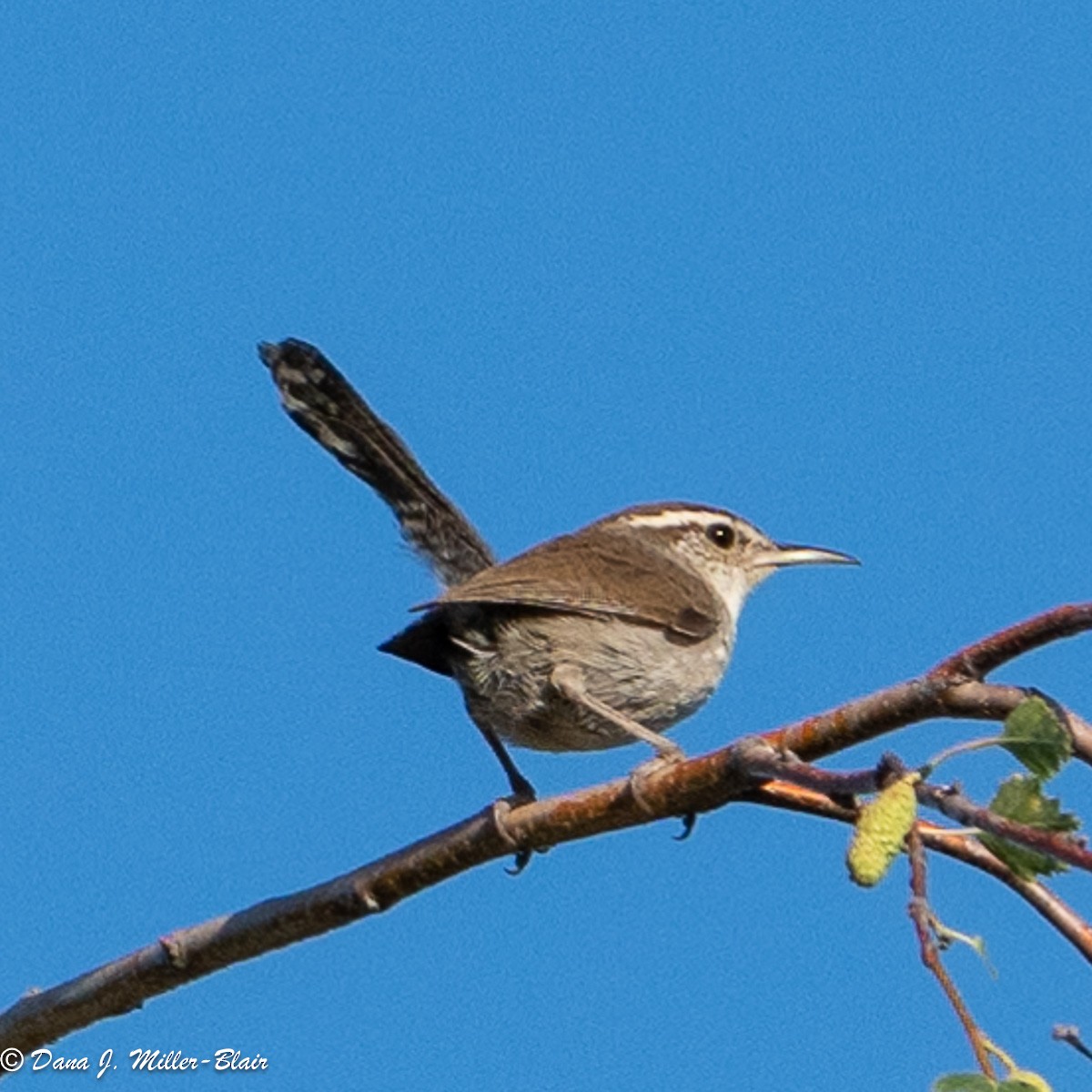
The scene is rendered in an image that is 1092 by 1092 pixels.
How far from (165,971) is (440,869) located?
49 cm

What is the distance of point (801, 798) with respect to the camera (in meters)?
2.80

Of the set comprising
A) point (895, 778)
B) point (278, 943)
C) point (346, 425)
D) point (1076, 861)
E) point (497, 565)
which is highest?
point (346, 425)

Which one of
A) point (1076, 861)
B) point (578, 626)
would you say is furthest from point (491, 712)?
point (1076, 861)

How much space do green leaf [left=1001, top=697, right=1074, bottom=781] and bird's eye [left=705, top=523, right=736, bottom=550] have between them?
3801 mm

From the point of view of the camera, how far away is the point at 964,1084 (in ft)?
6.47

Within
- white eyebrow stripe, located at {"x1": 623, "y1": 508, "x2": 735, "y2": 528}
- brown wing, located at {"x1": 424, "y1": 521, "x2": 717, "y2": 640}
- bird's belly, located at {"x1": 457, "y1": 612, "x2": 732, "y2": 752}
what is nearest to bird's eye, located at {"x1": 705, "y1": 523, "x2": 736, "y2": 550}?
white eyebrow stripe, located at {"x1": 623, "y1": 508, "x2": 735, "y2": 528}

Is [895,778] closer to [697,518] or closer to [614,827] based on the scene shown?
[614,827]

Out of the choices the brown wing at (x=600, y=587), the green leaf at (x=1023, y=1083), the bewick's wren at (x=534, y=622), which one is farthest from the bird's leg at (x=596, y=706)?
the green leaf at (x=1023, y=1083)

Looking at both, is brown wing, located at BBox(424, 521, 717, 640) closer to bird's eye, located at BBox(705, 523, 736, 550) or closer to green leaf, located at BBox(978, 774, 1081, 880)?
bird's eye, located at BBox(705, 523, 736, 550)

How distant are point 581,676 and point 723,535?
127cm

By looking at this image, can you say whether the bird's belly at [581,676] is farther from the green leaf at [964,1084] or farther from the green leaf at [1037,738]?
the green leaf at [964,1084]

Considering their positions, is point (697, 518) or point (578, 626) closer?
point (578, 626)

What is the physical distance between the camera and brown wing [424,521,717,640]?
495 cm

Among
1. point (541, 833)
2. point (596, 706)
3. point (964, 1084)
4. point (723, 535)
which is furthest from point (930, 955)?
point (723, 535)
